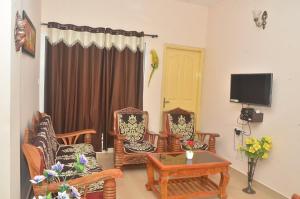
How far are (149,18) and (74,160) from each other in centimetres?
288

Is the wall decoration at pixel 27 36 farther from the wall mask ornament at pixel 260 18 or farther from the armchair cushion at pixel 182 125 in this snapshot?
the wall mask ornament at pixel 260 18

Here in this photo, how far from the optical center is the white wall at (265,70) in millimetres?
2957

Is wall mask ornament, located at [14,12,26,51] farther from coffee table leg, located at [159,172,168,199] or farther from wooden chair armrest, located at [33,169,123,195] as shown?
coffee table leg, located at [159,172,168,199]

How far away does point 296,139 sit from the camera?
2.89m

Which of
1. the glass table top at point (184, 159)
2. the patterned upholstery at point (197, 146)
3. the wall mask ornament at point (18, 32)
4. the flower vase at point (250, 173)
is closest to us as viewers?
the wall mask ornament at point (18, 32)

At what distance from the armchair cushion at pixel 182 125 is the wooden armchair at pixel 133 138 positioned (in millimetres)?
402

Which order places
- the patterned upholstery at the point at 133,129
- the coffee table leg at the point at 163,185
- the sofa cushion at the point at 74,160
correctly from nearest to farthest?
the sofa cushion at the point at 74,160
the coffee table leg at the point at 163,185
the patterned upholstery at the point at 133,129

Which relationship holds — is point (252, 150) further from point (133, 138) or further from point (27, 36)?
point (27, 36)

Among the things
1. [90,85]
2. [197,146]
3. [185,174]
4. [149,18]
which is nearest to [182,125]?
[197,146]

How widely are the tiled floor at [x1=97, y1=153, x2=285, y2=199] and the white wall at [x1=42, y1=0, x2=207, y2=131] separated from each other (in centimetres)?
119

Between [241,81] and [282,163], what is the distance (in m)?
1.28

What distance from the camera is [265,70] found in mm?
3377

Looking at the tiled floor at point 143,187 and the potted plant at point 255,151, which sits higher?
the potted plant at point 255,151

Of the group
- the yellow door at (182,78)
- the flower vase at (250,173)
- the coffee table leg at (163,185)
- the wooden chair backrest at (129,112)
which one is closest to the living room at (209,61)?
the yellow door at (182,78)
